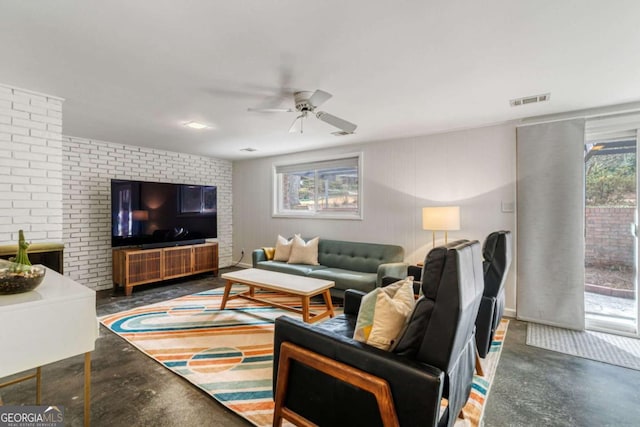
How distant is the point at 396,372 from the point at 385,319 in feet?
0.94

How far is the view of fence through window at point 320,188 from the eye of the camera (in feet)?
16.0

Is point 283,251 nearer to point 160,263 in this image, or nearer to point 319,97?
point 160,263

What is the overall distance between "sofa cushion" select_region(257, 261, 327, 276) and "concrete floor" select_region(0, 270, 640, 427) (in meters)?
2.05

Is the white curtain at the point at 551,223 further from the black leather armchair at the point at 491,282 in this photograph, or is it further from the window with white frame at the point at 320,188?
the window with white frame at the point at 320,188

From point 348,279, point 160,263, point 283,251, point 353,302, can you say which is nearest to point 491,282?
point 353,302

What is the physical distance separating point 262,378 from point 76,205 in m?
4.01

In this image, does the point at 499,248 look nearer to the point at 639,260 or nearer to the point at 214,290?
the point at 639,260

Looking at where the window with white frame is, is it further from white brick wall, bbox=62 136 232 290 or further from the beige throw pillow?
white brick wall, bbox=62 136 232 290

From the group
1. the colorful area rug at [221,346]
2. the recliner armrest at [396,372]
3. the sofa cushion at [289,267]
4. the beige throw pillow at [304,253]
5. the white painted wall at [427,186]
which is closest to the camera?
the recliner armrest at [396,372]

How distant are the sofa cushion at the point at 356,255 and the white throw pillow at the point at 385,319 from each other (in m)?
2.50

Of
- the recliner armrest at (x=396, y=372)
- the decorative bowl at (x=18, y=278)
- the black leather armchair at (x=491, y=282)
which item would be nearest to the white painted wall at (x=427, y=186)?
the black leather armchair at (x=491, y=282)

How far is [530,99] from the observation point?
280cm

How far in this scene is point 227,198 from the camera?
253 inches

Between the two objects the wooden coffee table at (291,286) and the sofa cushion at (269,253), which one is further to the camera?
the sofa cushion at (269,253)
